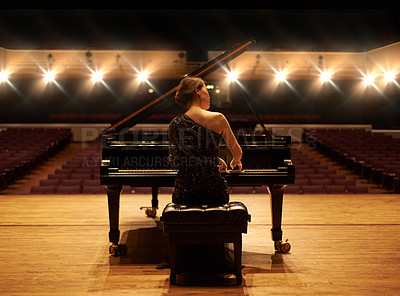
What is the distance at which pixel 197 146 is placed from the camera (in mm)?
2211

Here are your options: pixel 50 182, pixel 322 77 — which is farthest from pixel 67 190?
pixel 322 77

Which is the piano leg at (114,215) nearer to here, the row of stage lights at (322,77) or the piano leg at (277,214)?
the piano leg at (277,214)

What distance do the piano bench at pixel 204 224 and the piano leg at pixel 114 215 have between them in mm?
620

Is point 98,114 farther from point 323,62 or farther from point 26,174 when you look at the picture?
point 323,62

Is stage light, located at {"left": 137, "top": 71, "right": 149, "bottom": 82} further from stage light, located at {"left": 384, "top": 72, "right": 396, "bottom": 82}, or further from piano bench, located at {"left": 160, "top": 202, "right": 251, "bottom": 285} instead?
piano bench, located at {"left": 160, "top": 202, "right": 251, "bottom": 285}

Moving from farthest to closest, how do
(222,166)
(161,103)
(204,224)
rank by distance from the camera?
(161,103) < (222,166) < (204,224)

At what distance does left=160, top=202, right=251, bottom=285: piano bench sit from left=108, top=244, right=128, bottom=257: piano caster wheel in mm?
674

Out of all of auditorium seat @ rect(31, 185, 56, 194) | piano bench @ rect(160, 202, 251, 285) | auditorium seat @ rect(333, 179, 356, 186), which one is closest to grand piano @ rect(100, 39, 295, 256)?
piano bench @ rect(160, 202, 251, 285)

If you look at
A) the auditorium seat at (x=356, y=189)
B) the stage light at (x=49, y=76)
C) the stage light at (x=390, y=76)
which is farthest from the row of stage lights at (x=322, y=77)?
the auditorium seat at (x=356, y=189)

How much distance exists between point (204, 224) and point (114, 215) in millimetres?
845

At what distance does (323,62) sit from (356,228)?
41.5 feet

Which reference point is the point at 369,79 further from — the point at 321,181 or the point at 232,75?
the point at 321,181

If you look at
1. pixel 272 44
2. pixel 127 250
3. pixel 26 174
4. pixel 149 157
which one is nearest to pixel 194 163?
pixel 149 157

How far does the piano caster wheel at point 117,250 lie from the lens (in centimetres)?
269
